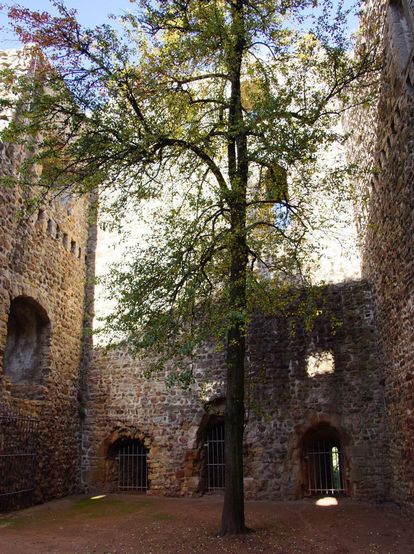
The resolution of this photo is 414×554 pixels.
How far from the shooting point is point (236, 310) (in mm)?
7742

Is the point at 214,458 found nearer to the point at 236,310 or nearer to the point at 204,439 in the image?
the point at 204,439

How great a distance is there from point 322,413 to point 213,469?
10.6ft

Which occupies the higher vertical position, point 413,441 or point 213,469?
point 413,441

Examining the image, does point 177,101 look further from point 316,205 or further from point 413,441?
point 413,441

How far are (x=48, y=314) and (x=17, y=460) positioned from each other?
11.2ft

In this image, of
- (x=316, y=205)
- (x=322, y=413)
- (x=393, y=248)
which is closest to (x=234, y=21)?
(x=316, y=205)

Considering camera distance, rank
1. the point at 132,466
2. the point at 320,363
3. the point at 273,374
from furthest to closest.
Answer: the point at 132,466
the point at 273,374
the point at 320,363

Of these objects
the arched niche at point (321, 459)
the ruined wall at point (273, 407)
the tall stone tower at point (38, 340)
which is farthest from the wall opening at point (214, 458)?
the tall stone tower at point (38, 340)

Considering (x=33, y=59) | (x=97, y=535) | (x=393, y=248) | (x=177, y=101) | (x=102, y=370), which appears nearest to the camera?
(x=97, y=535)

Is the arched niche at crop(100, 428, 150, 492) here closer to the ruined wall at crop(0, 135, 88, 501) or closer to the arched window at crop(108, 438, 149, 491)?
the arched window at crop(108, 438, 149, 491)

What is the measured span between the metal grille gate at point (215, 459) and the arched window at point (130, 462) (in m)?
1.73

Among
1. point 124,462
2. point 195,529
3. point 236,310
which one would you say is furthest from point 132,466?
point 236,310

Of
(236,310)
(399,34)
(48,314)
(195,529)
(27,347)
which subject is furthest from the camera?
(27,347)

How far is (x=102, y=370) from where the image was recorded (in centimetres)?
1341
